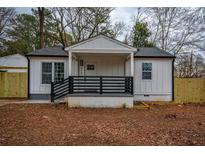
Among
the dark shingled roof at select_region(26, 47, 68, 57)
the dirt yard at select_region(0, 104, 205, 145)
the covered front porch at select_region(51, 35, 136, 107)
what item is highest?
the dark shingled roof at select_region(26, 47, 68, 57)

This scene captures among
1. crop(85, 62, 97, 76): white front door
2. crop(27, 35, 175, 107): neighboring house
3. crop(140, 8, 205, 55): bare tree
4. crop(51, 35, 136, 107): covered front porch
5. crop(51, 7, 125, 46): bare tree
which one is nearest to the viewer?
crop(51, 35, 136, 107): covered front porch

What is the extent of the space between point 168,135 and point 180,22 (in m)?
21.2

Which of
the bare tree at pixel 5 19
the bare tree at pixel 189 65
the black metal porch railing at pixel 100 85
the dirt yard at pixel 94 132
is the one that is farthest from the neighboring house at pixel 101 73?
the bare tree at pixel 5 19

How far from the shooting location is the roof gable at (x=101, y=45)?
11688 millimetres

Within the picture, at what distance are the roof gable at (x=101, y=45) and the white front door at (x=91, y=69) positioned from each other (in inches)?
123

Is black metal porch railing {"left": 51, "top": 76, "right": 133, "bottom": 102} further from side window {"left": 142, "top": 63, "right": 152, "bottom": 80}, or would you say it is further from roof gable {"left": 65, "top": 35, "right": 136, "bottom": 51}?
side window {"left": 142, "top": 63, "right": 152, "bottom": 80}

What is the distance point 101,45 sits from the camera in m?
11.8

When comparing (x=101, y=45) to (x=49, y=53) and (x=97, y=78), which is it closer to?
Result: (x=97, y=78)

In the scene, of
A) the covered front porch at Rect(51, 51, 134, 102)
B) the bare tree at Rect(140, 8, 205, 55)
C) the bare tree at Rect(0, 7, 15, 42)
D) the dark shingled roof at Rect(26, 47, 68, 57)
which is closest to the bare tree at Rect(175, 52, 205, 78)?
the bare tree at Rect(140, 8, 205, 55)

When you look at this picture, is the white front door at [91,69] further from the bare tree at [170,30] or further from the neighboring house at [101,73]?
the bare tree at [170,30]

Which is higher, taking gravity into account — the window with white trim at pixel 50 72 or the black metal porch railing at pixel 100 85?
the window with white trim at pixel 50 72

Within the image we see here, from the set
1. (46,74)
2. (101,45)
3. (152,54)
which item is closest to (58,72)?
(46,74)

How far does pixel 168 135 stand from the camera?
5930mm

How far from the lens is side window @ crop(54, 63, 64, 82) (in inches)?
550
